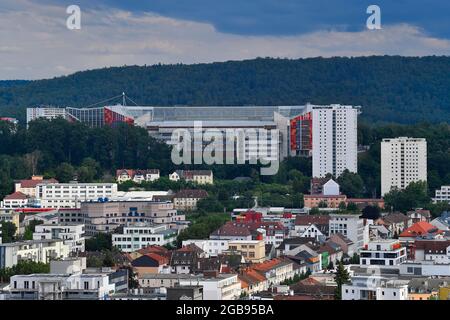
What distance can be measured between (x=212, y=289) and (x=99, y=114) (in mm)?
24222

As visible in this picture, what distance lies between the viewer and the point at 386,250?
13781mm

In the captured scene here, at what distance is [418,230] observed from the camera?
17.2 metres

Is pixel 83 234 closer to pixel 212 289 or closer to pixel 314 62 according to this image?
pixel 212 289

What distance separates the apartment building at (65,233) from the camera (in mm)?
16219

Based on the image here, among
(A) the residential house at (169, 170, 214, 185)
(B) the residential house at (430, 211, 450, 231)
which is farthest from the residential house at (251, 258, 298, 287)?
(A) the residential house at (169, 170, 214, 185)

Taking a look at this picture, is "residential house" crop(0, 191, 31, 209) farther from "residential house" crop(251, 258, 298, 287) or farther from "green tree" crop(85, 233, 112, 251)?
"residential house" crop(251, 258, 298, 287)

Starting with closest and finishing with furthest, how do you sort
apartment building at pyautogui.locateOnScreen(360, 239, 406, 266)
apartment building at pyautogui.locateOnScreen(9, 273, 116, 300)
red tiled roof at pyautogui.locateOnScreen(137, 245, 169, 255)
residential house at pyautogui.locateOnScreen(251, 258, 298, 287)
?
apartment building at pyautogui.locateOnScreen(9, 273, 116, 300)
residential house at pyautogui.locateOnScreen(251, 258, 298, 287)
apartment building at pyautogui.locateOnScreen(360, 239, 406, 266)
red tiled roof at pyautogui.locateOnScreen(137, 245, 169, 255)

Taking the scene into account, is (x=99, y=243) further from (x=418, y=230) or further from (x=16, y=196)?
(x=16, y=196)

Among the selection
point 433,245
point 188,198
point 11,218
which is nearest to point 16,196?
point 188,198

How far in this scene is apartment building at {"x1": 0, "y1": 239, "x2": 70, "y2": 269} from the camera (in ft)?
46.4

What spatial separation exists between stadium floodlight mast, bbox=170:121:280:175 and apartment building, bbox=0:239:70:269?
11.7 m

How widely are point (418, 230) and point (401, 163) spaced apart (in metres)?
8.47
